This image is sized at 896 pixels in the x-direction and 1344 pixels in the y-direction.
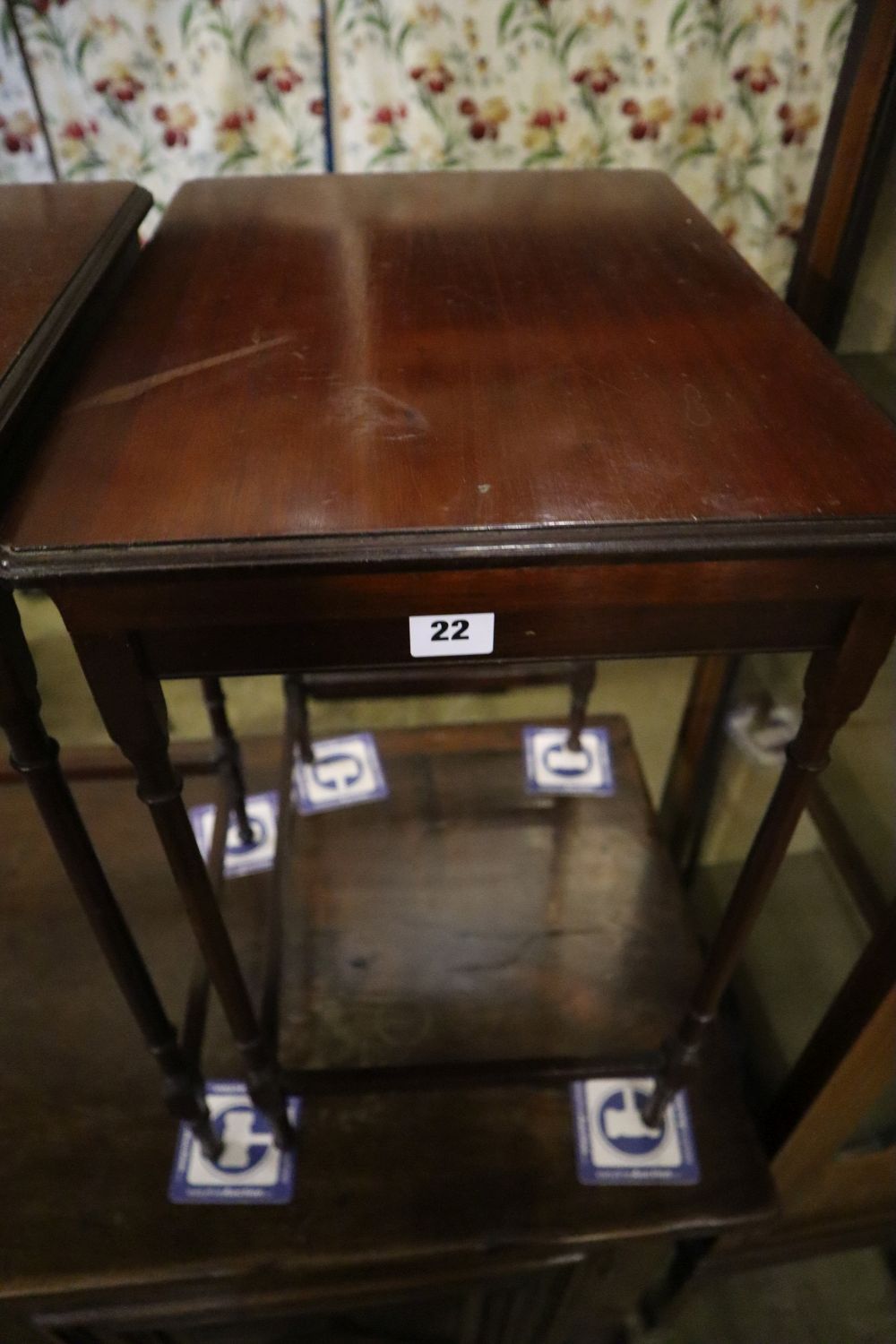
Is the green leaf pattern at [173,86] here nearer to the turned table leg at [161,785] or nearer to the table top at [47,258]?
the table top at [47,258]

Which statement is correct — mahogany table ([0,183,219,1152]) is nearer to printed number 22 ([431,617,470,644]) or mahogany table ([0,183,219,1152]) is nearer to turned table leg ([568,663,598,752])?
printed number 22 ([431,617,470,644])

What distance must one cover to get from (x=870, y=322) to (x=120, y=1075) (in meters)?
1.03

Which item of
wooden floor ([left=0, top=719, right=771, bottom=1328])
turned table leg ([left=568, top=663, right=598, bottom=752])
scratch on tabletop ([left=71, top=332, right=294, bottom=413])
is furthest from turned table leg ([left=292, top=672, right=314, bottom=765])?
scratch on tabletop ([left=71, top=332, right=294, bottom=413])

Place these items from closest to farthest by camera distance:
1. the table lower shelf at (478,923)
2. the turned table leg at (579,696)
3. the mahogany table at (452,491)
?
1. the mahogany table at (452,491)
2. the table lower shelf at (478,923)
3. the turned table leg at (579,696)

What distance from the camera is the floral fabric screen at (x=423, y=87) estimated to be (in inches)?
44.6

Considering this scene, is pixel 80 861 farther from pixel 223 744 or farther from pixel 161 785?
pixel 223 744

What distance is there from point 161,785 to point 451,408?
0.91 feet

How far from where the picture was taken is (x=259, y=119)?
47.4 inches

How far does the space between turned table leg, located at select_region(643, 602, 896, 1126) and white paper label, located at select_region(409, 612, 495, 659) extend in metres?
0.20

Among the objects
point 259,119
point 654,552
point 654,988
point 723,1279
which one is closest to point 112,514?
point 654,552

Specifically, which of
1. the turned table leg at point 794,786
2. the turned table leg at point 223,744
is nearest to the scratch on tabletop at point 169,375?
the turned table leg at point 794,786

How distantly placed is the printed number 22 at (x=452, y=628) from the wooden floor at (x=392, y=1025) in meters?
0.58

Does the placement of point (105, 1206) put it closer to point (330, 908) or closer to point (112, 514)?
point (330, 908)

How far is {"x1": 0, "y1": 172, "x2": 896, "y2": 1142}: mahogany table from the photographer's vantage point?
0.42m
